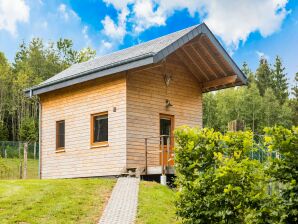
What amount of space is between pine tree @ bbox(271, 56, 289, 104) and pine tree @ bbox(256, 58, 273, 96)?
63 cm

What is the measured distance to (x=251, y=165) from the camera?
285 inches

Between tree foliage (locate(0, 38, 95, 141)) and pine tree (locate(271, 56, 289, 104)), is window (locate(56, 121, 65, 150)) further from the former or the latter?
pine tree (locate(271, 56, 289, 104))

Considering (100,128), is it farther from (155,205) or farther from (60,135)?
(155,205)

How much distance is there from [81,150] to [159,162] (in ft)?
9.24

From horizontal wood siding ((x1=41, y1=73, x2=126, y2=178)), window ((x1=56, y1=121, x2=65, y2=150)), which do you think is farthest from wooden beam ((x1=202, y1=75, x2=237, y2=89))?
window ((x1=56, y1=121, x2=65, y2=150))

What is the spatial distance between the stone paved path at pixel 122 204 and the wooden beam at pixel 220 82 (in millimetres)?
5651

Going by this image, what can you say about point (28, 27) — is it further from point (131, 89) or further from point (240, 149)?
point (240, 149)

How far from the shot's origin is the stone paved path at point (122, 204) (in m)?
10.3

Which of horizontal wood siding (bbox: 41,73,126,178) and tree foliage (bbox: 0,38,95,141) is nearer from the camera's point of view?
horizontal wood siding (bbox: 41,73,126,178)

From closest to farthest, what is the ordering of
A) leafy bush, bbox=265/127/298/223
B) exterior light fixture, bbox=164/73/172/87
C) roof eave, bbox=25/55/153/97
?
leafy bush, bbox=265/127/298/223 → roof eave, bbox=25/55/153/97 → exterior light fixture, bbox=164/73/172/87

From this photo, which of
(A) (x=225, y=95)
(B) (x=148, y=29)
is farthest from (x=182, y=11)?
(A) (x=225, y=95)

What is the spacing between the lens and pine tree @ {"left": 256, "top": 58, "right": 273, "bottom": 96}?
2489 inches

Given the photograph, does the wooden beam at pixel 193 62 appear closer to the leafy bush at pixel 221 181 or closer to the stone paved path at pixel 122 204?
the stone paved path at pixel 122 204

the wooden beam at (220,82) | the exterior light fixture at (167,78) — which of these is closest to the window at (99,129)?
the exterior light fixture at (167,78)
